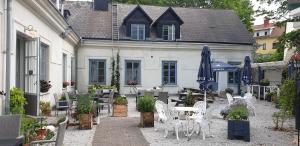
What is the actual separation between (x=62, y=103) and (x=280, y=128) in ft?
21.8

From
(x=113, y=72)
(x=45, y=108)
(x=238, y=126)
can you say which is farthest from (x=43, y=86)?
(x=113, y=72)

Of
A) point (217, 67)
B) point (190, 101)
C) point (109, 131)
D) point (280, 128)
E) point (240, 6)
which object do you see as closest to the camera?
point (109, 131)

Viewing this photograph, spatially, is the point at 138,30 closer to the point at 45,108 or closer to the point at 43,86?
the point at 43,86

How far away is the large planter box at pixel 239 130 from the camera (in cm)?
866

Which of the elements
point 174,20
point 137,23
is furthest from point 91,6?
point 174,20

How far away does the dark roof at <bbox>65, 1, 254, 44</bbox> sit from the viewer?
24453 millimetres

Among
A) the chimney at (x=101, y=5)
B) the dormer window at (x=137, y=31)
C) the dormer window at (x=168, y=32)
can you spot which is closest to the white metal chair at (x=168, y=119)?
the dormer window at (x=137, y=31)

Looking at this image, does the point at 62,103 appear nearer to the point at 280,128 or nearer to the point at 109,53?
the point at 280,128

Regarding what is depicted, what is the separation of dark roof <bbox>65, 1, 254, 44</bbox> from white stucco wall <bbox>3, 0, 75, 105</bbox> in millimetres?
6469

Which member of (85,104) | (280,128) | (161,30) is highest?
(161,30)

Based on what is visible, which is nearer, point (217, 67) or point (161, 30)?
Answer: point (217, 67)

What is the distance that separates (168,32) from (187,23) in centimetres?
223

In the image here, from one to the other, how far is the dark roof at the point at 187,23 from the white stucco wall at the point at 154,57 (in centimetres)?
57

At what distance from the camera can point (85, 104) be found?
33.1 ft
